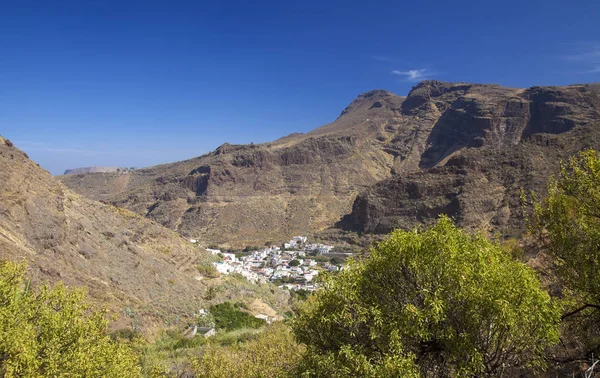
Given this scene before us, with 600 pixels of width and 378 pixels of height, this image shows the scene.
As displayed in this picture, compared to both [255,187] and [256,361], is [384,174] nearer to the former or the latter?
[255,187]

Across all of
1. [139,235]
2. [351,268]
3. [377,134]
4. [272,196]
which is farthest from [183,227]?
[351,268]

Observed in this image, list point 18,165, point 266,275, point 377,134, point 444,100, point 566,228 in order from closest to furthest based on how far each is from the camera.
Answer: point 566,228, point 18,165, point 266,275, point 377,134, point 444,100

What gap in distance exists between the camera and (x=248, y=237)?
256ft

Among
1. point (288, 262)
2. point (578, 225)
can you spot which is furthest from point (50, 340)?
point (288, 262)

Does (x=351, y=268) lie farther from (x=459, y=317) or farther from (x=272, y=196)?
(x=272, y=196)

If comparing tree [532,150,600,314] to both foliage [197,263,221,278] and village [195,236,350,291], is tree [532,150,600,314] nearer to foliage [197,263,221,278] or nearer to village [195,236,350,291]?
foliage [197,263,221,278]

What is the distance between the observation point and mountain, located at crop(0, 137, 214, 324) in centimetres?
1981

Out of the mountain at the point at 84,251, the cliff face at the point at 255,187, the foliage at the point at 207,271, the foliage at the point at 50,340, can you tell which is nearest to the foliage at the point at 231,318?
the mountain at the point at 84,251

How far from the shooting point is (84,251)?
2333 centimetres

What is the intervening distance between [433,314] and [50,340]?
650 cm

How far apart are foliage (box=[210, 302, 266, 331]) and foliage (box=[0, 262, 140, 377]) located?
1577 cm

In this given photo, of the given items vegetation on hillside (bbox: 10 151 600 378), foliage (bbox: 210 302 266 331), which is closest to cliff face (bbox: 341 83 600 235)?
foliage (bbox: 210 302 266 331)

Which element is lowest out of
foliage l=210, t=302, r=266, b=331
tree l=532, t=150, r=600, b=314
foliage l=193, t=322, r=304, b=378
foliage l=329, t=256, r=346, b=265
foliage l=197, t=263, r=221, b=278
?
foliage l=329, t=256, r=346, b=265

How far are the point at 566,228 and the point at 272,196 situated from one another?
85349 mm
